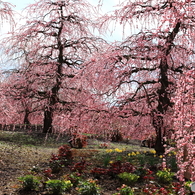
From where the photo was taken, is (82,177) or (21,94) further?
(21,94)

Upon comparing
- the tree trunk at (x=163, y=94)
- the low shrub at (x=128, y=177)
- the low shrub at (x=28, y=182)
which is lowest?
the low shrub at (x=28, y=182)

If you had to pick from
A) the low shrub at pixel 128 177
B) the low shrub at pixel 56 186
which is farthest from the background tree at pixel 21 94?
the low shrub at pixel 56 186

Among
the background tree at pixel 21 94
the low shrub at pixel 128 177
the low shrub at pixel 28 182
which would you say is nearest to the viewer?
the low shrub at pixel 28 182

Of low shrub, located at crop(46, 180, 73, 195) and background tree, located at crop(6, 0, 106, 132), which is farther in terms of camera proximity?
background tree, located at crop(6, 0, 106, 132)

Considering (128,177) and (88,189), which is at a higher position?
(128,177)

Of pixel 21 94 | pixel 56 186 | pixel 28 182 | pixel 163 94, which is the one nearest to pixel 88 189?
pixel 56 186

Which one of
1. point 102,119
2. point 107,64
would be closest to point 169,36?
point 107,64

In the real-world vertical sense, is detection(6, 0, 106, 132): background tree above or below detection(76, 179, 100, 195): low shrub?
above

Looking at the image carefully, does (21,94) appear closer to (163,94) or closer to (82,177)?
(163,94)

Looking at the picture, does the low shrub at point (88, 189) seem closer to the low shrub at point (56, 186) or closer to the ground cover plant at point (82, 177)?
the ground cover plant at point (82, 177)

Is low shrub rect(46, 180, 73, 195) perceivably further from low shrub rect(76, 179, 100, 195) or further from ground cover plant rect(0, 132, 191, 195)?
low shrub rect(76, 179, 100, 195)

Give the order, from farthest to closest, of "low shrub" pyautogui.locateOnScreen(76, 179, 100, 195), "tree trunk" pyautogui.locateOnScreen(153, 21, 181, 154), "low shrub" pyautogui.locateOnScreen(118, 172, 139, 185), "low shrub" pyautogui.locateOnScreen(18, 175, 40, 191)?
"tree trunk" pyautogui.locateOnScreen(153, 21, 181, 154) < "low shrub" pyautogui.locateOnScreen(118, 172, 139, 185) < "low shrub" pyautogui.locateOnScreen(18, 175, 40, 191) < "low shrub" pyautogui.locateOnScreen(76, 179, 100, 195)

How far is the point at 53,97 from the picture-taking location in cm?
1246

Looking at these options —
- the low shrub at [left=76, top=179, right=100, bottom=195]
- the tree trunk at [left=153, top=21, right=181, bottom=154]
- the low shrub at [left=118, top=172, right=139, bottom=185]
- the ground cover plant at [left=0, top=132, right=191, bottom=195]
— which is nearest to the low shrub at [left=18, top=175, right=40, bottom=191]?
the ground cover plant at [left=0, top=132, right=191, bottom=195]
